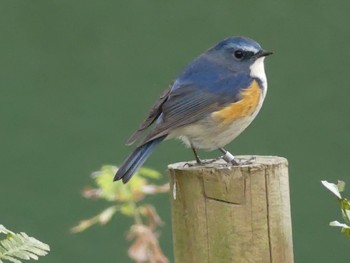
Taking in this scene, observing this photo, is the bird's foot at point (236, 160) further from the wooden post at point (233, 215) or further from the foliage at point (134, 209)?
the foliage at point (134, 209)

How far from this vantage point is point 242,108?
459 cm

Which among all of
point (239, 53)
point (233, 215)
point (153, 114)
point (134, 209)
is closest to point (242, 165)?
point (233, 215)

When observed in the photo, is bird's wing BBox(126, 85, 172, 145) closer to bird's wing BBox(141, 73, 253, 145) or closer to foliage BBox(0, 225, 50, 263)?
bird's wing BBox(141, 73, 253, 145)

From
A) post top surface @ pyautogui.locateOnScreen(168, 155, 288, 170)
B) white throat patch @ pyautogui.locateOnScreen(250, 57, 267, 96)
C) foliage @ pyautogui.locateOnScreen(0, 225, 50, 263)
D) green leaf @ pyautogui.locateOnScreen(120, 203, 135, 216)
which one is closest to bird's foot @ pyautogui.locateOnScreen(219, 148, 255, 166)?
post top surface @ pyautogui.locateOnScreen(168, 155, 288, 170)

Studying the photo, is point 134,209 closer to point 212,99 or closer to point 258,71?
point 212,99

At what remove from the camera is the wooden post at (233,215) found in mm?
3406

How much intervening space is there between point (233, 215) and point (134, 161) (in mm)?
755

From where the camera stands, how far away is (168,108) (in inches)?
175

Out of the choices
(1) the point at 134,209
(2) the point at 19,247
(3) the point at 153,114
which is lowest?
(2) the point at 19,247

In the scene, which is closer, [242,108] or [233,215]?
[233,215]

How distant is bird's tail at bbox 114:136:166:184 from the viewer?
154 inches

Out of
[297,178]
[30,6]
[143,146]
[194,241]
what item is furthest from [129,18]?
[194,241]

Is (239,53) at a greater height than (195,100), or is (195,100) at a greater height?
(239,53)

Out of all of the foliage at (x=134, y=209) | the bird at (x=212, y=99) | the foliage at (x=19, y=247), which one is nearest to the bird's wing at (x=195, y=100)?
the bird at (x=212, y=99)
